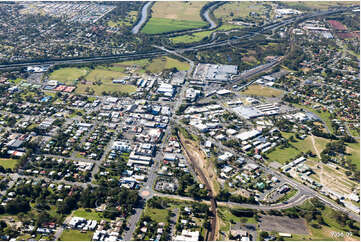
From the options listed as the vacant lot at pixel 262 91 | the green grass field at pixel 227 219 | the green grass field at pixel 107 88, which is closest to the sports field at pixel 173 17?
the green grass field at pixel 107 88

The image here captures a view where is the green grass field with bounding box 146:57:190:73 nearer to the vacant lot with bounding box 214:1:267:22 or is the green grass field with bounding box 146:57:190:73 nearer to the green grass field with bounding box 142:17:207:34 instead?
the green grass field with bounding box 142:17:207:34

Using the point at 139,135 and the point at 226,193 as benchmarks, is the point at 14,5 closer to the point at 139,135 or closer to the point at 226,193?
the point at 139,135

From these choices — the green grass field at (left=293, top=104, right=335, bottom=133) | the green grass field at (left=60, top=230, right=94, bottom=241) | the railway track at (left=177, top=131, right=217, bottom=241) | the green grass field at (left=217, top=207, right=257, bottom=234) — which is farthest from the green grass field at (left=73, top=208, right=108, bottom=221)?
the green grass field at (left=293, top=104, right=335, bottom=133)

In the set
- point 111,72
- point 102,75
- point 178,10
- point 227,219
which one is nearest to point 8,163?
point 227,219

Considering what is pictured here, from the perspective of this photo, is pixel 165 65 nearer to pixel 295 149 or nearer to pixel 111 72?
pixel 111 72

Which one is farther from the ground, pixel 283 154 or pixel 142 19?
pixel 142 19

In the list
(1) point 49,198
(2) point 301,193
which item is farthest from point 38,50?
(2) point 301,193

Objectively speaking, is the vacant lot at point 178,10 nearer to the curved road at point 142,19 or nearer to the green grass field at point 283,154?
the curved road at point 142,19
